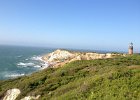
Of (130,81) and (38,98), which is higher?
(130,81)

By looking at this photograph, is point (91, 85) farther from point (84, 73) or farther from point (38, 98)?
point (84, 73)

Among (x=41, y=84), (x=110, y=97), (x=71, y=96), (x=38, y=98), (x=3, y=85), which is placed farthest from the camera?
(x=3, y=85)

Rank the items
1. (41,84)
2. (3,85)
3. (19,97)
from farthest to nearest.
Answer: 1. (3,85)
2. (41,84)
3. (19,97)

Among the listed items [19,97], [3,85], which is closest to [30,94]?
[19,97]

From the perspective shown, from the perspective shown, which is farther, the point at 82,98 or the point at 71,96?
Answer: the point at 71,96

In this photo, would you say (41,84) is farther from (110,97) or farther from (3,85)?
(110,97)

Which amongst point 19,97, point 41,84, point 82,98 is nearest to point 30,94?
point 19,97
